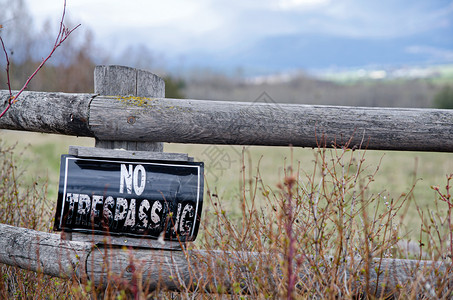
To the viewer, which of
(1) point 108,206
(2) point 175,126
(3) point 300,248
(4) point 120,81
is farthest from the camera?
(4) point 120,81

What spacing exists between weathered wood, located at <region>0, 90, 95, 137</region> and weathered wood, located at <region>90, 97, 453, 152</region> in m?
0.07

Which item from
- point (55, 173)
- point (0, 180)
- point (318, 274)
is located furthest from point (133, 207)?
point (55, 173)

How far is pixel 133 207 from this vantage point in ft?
7.36

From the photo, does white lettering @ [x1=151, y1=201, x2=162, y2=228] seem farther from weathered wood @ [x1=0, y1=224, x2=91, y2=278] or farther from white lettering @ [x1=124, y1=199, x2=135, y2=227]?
weathered wood @ [x1=0, y1=224, x2=91, y2=278]

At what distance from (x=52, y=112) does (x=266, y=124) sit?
4.02 feet

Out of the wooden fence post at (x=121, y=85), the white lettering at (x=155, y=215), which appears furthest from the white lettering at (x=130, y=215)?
the wooden fence post at (x=121, y=85)

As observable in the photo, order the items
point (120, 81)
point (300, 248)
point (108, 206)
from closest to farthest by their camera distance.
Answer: point (300, 248) < point (108, 206) < point (120, 81)

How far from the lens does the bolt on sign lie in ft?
7.31

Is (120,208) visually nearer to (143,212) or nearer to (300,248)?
(143,212)

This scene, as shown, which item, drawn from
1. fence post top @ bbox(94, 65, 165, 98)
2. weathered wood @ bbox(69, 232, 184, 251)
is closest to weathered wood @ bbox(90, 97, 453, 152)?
fence post top @ bbox(94, 65, 165, 98)

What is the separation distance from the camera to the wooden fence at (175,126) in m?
2.30

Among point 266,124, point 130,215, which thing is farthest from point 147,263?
point 266,124

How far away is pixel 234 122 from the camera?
2352 millimetres

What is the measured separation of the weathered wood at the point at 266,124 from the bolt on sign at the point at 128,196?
19 cm
